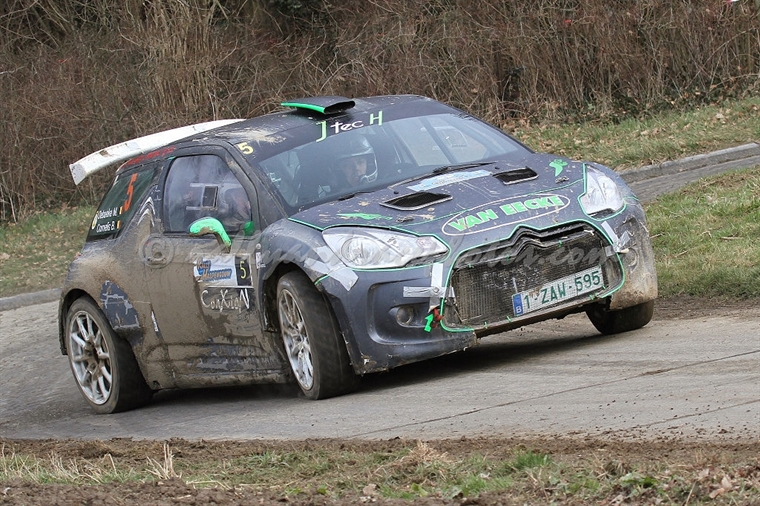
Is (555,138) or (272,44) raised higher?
(272,44)

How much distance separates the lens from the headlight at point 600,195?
289 inches

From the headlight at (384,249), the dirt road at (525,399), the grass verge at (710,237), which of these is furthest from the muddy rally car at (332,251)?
the grass verge at (710,237)

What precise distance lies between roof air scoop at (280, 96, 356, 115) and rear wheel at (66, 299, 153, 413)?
2.03 metres

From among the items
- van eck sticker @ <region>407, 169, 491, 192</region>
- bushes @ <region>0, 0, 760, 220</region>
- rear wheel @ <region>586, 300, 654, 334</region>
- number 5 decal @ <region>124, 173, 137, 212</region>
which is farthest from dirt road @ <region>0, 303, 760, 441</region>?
bushes @ <region>0, 0, 760, 220</region>

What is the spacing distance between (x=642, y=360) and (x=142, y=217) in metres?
3.66

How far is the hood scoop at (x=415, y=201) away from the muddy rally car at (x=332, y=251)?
0.02m

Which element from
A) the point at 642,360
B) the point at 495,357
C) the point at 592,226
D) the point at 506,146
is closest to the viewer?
the point at 642,360

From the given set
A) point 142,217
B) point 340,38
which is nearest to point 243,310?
point 142,217

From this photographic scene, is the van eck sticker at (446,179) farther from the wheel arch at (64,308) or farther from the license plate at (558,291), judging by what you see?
the wheel arch at (64,308)

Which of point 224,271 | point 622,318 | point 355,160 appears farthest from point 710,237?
point 224,271

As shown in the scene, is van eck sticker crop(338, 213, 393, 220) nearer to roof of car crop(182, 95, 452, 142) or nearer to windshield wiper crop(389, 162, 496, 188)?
windshield wiper crop(389, 162, 496, 188)

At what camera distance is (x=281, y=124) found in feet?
27.7

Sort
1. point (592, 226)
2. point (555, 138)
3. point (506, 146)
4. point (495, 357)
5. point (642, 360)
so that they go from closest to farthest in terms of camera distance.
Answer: point (642, 360) → point (592, 226) → point (495, 357) → point (506, 146) → point (555, 138)

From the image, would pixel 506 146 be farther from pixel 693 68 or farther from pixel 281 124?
pixel 693 68
